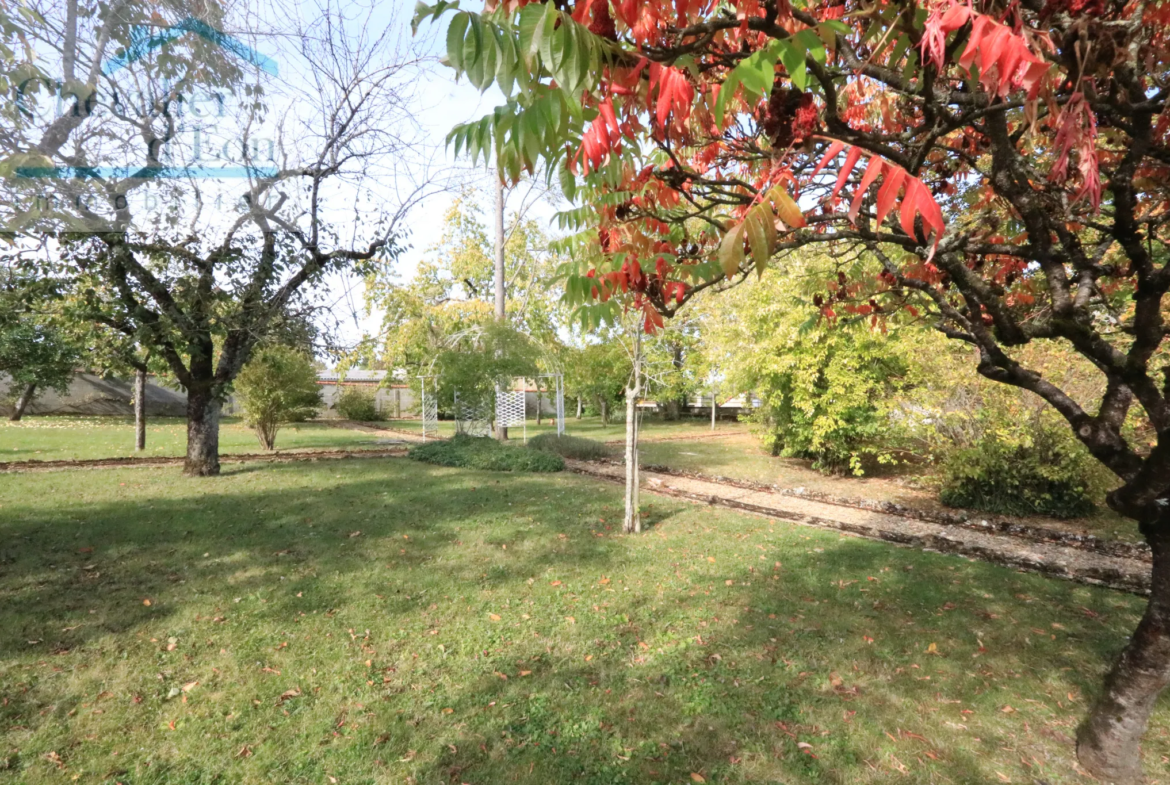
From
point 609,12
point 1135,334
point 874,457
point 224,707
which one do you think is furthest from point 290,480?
point 874,457

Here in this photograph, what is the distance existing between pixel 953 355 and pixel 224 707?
34.2 feet

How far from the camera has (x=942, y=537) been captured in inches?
275

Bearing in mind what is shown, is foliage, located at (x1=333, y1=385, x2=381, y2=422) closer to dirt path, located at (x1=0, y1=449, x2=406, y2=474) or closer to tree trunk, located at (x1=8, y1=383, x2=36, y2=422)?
tree trunk, located at (x1=8, y1=383, x2=36, y2=422)

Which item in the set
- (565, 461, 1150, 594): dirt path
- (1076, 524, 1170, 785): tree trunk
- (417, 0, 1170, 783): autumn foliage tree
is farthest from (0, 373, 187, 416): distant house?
(1076, 524, 1170, 785): tree trunk

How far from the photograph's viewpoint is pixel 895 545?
657cm

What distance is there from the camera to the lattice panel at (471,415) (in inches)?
598

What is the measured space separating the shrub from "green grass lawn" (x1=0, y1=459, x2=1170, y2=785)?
23261mm

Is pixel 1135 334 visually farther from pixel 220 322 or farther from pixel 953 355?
pixel 220 322

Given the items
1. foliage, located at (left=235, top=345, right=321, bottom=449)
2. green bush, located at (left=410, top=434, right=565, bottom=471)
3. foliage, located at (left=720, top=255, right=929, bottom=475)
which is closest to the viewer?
foliage, located at (left=720, top=255, right=929, bottom=475)

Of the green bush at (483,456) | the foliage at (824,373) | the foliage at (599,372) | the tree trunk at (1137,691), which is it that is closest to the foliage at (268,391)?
the green bush at (483,456)

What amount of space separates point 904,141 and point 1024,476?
7.82m

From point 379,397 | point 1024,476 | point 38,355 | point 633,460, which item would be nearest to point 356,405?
point 379,397

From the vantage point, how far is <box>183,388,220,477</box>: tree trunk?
995cm

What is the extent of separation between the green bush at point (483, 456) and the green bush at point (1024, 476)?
25.6ft
